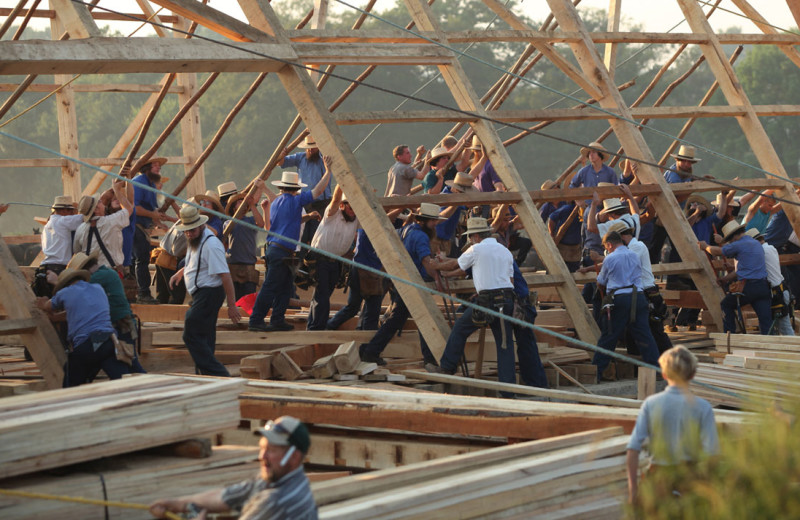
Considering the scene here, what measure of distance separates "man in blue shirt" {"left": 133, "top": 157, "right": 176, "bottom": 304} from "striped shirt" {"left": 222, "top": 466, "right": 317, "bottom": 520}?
32.8ft

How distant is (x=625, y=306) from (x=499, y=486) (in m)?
6.07

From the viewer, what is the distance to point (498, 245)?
1138 centimetres

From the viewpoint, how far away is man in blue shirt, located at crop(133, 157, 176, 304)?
50.2 feet

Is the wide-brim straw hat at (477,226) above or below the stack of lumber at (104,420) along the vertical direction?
above

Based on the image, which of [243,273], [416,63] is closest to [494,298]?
[416,63]

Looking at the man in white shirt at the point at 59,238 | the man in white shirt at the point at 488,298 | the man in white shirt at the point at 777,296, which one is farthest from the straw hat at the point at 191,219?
the man in white shirt at the point at 777,296

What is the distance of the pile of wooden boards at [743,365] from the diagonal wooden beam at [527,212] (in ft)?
4.54

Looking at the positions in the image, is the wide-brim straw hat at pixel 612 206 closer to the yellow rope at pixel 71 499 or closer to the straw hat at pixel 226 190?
the straw hat at pixel 226 190

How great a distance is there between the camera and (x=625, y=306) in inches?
481

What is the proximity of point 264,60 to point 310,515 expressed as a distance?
A: 21.9 ft

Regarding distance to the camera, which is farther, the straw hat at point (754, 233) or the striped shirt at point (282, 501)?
the straw hat at point (754, 233)

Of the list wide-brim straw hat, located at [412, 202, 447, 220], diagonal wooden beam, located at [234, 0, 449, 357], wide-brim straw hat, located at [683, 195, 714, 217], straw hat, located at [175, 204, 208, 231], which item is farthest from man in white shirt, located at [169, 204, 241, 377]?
wide-brim straw hat, located at [683, 195, 714, 217]

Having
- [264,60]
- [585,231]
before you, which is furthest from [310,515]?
[585,231]

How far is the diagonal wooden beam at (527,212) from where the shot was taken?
12.5 meters
